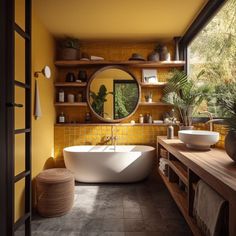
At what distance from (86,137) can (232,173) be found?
9.43 ft

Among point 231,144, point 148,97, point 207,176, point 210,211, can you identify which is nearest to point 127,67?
point 148,97

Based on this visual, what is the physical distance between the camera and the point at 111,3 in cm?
265

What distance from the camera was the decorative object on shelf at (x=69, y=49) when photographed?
148 inches

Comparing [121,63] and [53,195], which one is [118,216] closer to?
[53,195]

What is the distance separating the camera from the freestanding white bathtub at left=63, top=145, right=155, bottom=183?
3404 mm

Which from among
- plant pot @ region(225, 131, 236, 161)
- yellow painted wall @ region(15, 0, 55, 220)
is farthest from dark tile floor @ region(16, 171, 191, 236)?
plant pot @ region(225, 131, 236, 161)

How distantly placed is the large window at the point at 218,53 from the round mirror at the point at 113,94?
1172 millimetres

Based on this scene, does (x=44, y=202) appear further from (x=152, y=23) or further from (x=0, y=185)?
(x=152, y=23)

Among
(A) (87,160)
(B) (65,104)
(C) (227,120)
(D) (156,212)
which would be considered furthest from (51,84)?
(C) (227,120)

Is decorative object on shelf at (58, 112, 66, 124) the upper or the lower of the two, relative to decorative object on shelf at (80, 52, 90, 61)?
lower

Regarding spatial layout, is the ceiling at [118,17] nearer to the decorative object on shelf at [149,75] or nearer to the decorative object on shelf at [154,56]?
the decorative object on shelf at [154,56]

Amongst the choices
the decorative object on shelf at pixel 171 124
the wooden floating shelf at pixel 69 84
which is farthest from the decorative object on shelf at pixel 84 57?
the decorative object on shelf at pixel 171 124

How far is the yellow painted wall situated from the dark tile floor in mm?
538

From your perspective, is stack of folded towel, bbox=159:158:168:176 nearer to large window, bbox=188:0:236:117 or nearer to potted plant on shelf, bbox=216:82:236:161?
large window, bbox=188:0:236:117
